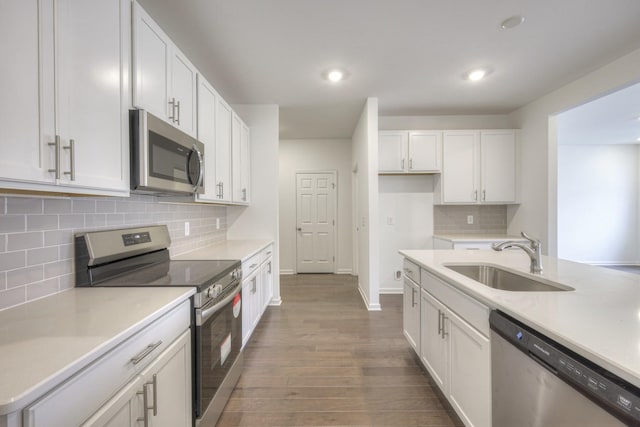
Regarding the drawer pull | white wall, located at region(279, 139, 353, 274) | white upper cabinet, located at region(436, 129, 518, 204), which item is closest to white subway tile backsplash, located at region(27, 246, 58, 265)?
the drawer pull

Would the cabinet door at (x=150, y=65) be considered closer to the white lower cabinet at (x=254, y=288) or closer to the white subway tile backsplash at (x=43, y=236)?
the white subway tile backsplash at (x=43, y=236)

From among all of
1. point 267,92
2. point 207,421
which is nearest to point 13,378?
point 207,421

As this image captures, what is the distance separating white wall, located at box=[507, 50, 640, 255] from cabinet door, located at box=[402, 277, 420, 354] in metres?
2.15

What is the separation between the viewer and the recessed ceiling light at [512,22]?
189 cm

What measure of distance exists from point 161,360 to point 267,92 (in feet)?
9.42

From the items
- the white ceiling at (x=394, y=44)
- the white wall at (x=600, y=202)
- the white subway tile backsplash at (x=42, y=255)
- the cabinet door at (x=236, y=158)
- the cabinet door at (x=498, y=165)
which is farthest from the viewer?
the white wall at (x=600, y=202)

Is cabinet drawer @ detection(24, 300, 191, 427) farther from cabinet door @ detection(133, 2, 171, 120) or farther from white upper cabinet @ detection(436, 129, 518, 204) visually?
white upper cabinet @ detection(436, 129, 518, 204)

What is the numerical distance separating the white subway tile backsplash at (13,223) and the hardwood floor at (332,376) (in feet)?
4.73

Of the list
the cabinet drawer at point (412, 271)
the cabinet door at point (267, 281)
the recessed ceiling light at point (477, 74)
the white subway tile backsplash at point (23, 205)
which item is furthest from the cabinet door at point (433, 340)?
the recessed ceiling light at point (477, 74)

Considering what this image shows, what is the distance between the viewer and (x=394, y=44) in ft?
7.20

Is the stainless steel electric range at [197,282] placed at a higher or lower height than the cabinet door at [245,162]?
lower

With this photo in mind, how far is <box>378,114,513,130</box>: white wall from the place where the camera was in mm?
3846

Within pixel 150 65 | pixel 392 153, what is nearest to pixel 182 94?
pixel 150 65

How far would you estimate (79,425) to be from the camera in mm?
673
